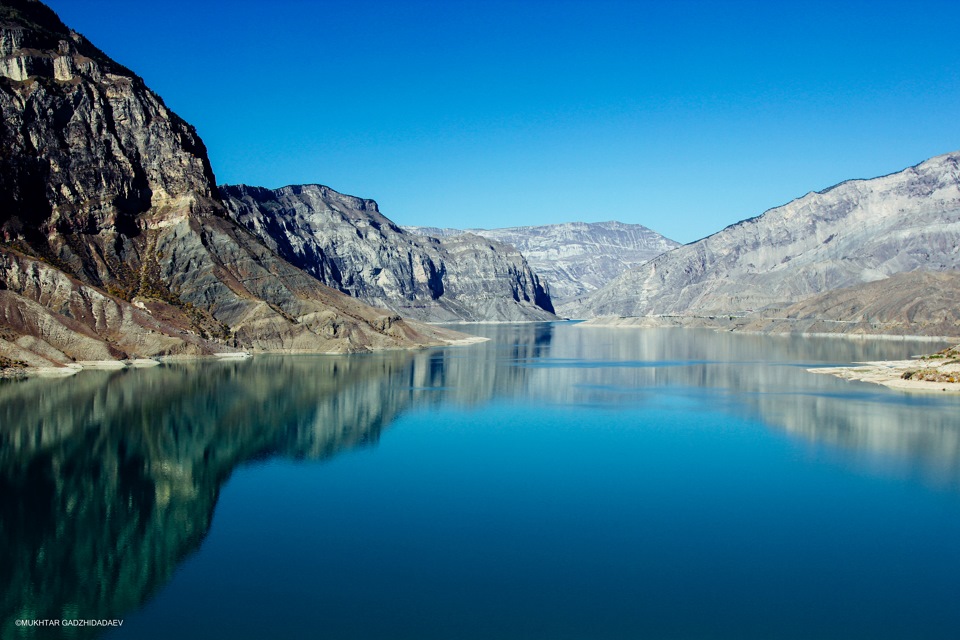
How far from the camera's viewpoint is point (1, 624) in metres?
24.4

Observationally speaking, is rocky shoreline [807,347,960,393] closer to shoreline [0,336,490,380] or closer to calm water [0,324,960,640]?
calm water [0,324,960,640]

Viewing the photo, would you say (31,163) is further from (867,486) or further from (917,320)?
(917,320)

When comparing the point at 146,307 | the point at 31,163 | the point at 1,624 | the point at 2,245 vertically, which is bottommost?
the point at 1,624

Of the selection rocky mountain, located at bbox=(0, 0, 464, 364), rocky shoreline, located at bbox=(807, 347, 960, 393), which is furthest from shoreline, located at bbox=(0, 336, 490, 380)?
rocky shoreline, located at bbox=(807, 347, 960, 393)

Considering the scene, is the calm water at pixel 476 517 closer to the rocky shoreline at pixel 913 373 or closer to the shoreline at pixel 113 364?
the rocky shoreline at pixel 913 373

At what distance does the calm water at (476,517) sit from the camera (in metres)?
25.8

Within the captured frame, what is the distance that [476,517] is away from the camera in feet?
121

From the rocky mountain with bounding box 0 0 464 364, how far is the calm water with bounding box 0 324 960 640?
124 ft

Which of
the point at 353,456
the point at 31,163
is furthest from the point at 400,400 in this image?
the point at 31,163

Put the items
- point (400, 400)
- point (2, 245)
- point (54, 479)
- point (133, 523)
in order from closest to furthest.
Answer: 1. point (133, 523)
2. point (54, 479)
3. point (400, 400)
4. point (2, 245)

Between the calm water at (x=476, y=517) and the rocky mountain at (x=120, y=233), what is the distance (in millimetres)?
37883

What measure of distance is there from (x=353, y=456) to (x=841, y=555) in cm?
3054

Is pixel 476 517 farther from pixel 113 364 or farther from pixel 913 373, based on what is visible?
pixel 113 364

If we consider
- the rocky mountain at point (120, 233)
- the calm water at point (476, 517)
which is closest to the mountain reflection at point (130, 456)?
the calm water at point (476, 517)
